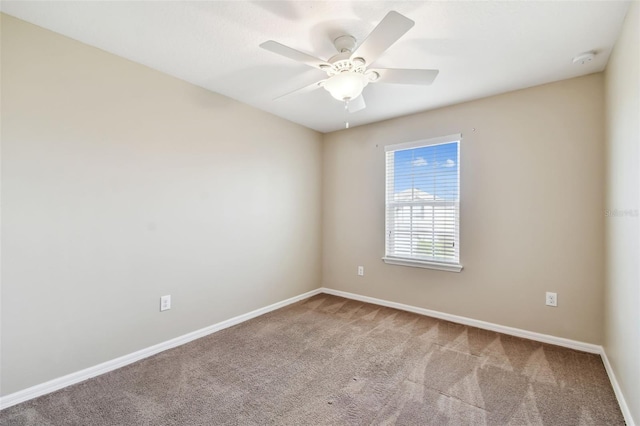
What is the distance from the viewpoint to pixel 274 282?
3498 mm

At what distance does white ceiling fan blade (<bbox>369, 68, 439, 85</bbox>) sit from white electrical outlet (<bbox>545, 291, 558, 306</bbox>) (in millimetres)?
2190

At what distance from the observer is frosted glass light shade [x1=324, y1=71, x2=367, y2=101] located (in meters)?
1.81

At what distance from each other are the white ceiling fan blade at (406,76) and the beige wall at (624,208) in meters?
1.03

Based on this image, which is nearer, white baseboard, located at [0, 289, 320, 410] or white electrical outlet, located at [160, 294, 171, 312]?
white baseboard, located at [0, 289, 320, 410]

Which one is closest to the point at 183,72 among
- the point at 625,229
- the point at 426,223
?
the point at 426,223

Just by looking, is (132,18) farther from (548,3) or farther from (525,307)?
(525,307)

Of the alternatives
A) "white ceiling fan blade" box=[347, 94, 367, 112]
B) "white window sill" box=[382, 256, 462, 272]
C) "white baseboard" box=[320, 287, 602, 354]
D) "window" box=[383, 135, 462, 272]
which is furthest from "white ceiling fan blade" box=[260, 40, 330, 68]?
"white baseboard" box=[320, 287, 602, 354]

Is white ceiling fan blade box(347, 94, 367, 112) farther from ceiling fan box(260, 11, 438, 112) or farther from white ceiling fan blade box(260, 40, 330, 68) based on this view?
white ceiling fan blade box(260, 40, 330, 68)

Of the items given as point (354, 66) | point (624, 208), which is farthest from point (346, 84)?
point (624, 208)

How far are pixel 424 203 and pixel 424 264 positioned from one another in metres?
0.70

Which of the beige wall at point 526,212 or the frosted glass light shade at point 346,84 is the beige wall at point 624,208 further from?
the frosted glass light shade at point 346,84

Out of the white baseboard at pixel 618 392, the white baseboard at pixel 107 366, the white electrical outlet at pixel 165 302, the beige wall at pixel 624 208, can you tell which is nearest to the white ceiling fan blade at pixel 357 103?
the beige wall at pixel 624 208

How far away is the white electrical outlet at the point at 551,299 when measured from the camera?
2540 millimetres

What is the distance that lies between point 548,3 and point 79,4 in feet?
8.84
